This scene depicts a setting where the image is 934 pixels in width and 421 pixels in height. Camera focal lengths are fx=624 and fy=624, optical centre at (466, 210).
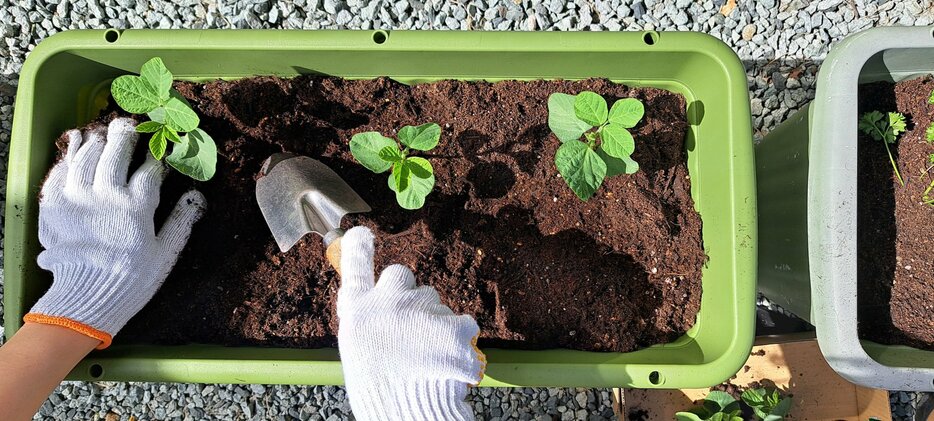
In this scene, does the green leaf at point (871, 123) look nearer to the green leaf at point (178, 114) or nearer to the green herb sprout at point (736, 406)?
the green herb sprout at point (736, 406)

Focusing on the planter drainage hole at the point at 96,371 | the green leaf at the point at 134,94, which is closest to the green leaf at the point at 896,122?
the green leaf at the point at 134,94

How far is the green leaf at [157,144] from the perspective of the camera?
4.56 feet

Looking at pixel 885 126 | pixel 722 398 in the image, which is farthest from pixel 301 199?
pixel 885 126

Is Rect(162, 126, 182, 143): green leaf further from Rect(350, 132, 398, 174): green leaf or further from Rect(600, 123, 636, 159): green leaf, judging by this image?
Rect(600, 123, 636, 159): green leaf

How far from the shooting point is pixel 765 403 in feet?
6.03

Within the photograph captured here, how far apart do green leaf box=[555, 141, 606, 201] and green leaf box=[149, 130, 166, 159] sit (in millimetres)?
880

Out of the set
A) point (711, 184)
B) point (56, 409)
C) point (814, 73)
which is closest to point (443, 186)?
point (711, 184)

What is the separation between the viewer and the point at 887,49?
4.42 feet

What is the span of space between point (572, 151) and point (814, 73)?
1.20 m

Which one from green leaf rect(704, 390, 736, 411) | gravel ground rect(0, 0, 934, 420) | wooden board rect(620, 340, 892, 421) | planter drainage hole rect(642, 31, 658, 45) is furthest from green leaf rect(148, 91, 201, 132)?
green leaf rect(704, 390, 736, 411)

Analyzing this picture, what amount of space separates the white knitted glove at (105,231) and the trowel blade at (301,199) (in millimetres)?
207

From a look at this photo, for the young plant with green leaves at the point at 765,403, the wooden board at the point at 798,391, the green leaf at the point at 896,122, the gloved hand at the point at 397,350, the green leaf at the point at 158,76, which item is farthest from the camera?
the wooden board at the point at 798,391

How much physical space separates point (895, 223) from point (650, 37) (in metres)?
0.78

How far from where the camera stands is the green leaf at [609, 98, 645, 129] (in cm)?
135
